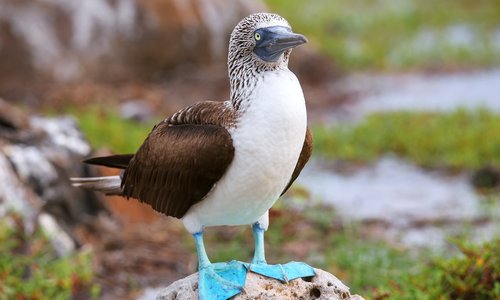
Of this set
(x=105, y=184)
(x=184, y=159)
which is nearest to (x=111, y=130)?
(x=105, y=184)

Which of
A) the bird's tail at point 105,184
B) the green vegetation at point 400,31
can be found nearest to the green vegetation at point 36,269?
the bird's tail at point 105,184

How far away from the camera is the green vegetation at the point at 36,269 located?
545 centimetres

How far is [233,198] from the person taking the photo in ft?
11.3

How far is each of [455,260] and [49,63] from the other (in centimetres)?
664

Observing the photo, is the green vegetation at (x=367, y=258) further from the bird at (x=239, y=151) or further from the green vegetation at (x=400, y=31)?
the green vegetation at (x=400, y=31)

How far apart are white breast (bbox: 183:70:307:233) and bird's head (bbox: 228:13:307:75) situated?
0.06 metres

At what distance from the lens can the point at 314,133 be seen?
9484 millimetres

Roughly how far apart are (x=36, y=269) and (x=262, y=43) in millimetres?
2856

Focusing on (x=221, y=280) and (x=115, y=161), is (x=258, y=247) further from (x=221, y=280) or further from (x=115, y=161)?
(x=115, y=161)

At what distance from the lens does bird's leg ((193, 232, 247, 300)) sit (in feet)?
11.7

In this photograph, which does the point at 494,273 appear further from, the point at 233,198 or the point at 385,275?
the point at 233,198

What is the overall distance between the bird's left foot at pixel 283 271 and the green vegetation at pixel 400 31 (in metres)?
8.85

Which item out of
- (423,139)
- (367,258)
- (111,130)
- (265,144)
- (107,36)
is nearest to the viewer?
(265,144)

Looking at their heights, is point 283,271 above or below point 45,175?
above
